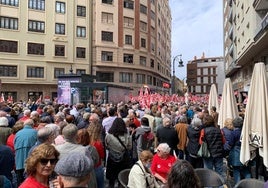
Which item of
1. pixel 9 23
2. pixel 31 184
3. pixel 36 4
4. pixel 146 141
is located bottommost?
pixel 146 141

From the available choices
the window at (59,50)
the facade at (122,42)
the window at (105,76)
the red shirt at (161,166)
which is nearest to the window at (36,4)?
the window at (59,50)

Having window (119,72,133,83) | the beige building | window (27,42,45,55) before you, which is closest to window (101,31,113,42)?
the beige building

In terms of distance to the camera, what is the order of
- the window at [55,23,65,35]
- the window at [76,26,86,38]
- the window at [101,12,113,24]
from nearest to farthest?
the window at [55,23,65,35], the window at [76,26,86,38], the window at [101,12,113,24]

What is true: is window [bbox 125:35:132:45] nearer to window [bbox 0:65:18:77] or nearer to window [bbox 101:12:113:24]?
window [bbox 101:12:113:24]

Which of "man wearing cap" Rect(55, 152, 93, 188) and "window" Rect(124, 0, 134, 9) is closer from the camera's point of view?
"man wearing cap" Rect(55, 152, 93, 188)

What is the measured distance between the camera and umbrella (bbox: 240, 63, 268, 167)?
21.2 feet

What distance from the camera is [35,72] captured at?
43688 millimetres

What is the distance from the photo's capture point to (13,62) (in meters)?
41.9

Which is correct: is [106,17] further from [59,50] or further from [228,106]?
[228,106]

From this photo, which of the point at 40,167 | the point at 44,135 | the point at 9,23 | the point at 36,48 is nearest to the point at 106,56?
the point at 36,48

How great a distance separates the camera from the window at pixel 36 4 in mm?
43881

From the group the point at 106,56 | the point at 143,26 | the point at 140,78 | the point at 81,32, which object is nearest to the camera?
the point at 81,32

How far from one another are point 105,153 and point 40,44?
40801 millimetres

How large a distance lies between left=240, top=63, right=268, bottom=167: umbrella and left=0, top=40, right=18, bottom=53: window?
39.9 m
